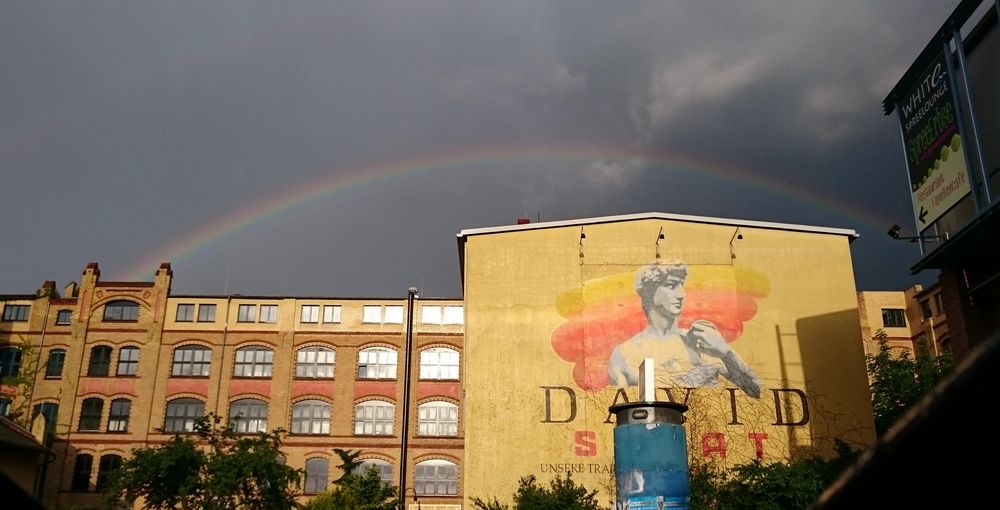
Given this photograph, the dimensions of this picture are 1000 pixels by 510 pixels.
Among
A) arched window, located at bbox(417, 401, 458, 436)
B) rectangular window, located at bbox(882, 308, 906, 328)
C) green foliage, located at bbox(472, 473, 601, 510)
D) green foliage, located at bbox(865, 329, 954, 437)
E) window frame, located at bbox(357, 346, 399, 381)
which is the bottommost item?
green foliage, located at bbox(472, 473, 601, 510)

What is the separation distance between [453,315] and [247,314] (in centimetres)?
1300

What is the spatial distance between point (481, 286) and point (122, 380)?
24399 millimetres

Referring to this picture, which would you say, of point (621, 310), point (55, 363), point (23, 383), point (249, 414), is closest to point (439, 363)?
point (249, 414)

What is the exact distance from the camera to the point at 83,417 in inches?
1900

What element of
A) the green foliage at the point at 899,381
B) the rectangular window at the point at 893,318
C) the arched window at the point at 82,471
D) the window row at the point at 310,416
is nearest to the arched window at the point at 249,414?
the window row at the point at 310,416

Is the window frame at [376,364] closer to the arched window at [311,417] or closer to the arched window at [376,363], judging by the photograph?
the arched window at [376,363]

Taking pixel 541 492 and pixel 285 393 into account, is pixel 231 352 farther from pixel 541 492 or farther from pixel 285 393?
pixel 541 492

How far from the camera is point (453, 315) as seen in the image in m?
50.5

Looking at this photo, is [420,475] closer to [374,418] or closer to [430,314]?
[374,418]

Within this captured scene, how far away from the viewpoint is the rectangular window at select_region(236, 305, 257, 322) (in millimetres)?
50594

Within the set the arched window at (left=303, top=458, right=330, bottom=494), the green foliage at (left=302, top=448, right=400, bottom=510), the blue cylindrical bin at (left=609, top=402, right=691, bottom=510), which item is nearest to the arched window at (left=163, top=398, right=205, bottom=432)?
the arched window at (left=303, top=458, right=330, bottom=494)

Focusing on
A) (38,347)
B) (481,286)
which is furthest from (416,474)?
(38,347)

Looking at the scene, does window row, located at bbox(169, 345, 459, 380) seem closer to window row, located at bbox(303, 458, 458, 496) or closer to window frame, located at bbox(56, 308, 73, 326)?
window row, located at bbox(303, 458, 458, 496)

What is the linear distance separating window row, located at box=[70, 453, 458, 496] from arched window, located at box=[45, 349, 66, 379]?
5.51 m
